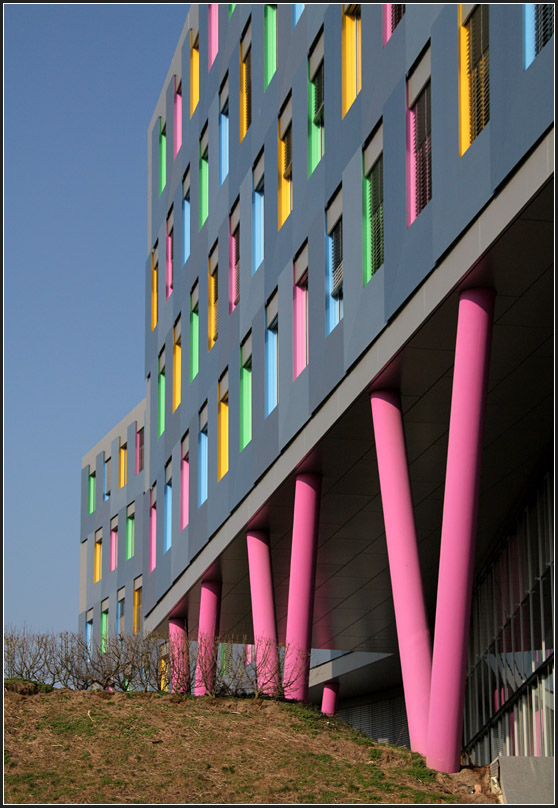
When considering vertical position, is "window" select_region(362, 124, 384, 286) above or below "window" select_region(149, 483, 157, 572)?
above

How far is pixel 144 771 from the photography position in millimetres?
17938

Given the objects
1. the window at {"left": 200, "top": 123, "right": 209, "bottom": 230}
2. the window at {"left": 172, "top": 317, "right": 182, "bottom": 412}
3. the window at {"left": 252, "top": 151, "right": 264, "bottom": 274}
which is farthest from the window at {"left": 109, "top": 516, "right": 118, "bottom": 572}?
the window at {"left": 252, "top": 151, "right": 264, "bottom": 274}

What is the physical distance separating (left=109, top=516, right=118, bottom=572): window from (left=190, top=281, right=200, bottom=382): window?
27.2m

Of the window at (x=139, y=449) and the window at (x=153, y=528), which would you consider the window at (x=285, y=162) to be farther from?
the window at (x=139, y=449)

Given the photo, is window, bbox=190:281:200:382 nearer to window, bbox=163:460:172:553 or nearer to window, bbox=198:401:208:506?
window, bbox=198:401:208:506

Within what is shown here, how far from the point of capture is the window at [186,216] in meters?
39.7

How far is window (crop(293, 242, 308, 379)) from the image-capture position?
90.4 feet

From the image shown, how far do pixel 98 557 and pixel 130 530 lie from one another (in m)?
6.10

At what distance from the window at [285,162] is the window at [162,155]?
570 inches

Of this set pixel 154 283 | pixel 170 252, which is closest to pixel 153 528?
pixel 154 283

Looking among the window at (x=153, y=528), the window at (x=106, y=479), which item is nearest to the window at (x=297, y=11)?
the window at (x=153, y=528)

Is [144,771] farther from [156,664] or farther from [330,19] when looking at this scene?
[330,19]

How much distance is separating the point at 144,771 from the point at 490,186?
9397 mm

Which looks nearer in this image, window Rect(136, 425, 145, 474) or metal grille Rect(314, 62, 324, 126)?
metal grille Rect(314, 62, 324, 126)
